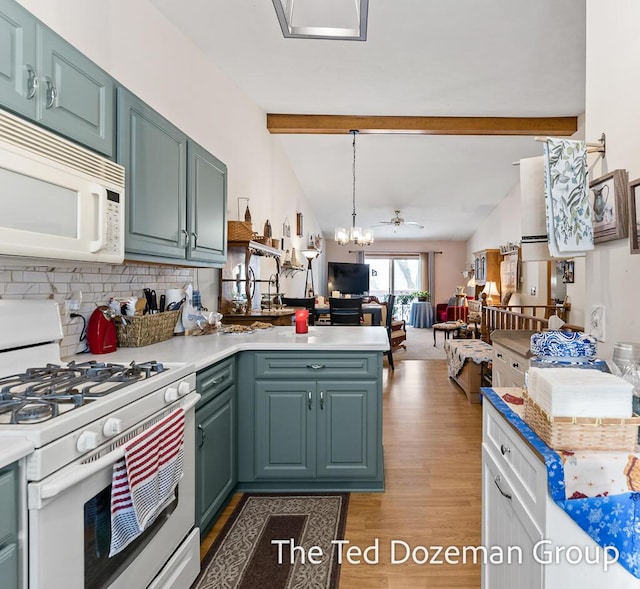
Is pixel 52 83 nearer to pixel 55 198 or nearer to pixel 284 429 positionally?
pixel 55 198

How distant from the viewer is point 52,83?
1.33 m

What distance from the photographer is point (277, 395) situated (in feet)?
7.83

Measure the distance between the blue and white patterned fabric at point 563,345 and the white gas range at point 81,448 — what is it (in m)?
1.25

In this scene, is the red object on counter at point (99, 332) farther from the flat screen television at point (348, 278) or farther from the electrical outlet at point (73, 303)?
the flat screen television at point (348, 278)

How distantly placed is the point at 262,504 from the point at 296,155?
552cm

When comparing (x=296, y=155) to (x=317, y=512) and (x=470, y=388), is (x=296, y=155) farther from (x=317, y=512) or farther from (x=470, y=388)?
(x=317, y=512)

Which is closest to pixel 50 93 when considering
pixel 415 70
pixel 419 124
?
pixel 415 70

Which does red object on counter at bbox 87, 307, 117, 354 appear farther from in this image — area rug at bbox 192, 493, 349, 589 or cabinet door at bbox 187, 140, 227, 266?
area rug at bbox 192, 493, 349, 589

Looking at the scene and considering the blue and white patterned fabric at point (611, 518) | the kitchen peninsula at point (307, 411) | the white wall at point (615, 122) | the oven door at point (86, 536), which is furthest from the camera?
the kitchen peninsula at point (307, 411)

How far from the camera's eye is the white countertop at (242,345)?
1.90m

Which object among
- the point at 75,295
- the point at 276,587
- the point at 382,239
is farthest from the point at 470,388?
the point at 382,239

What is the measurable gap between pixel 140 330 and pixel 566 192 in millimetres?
2045

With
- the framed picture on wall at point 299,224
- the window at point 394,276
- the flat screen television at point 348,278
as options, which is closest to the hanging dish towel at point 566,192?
the framed picture on wall at point 299,224

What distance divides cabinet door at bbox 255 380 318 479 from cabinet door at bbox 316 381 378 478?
64 mm
